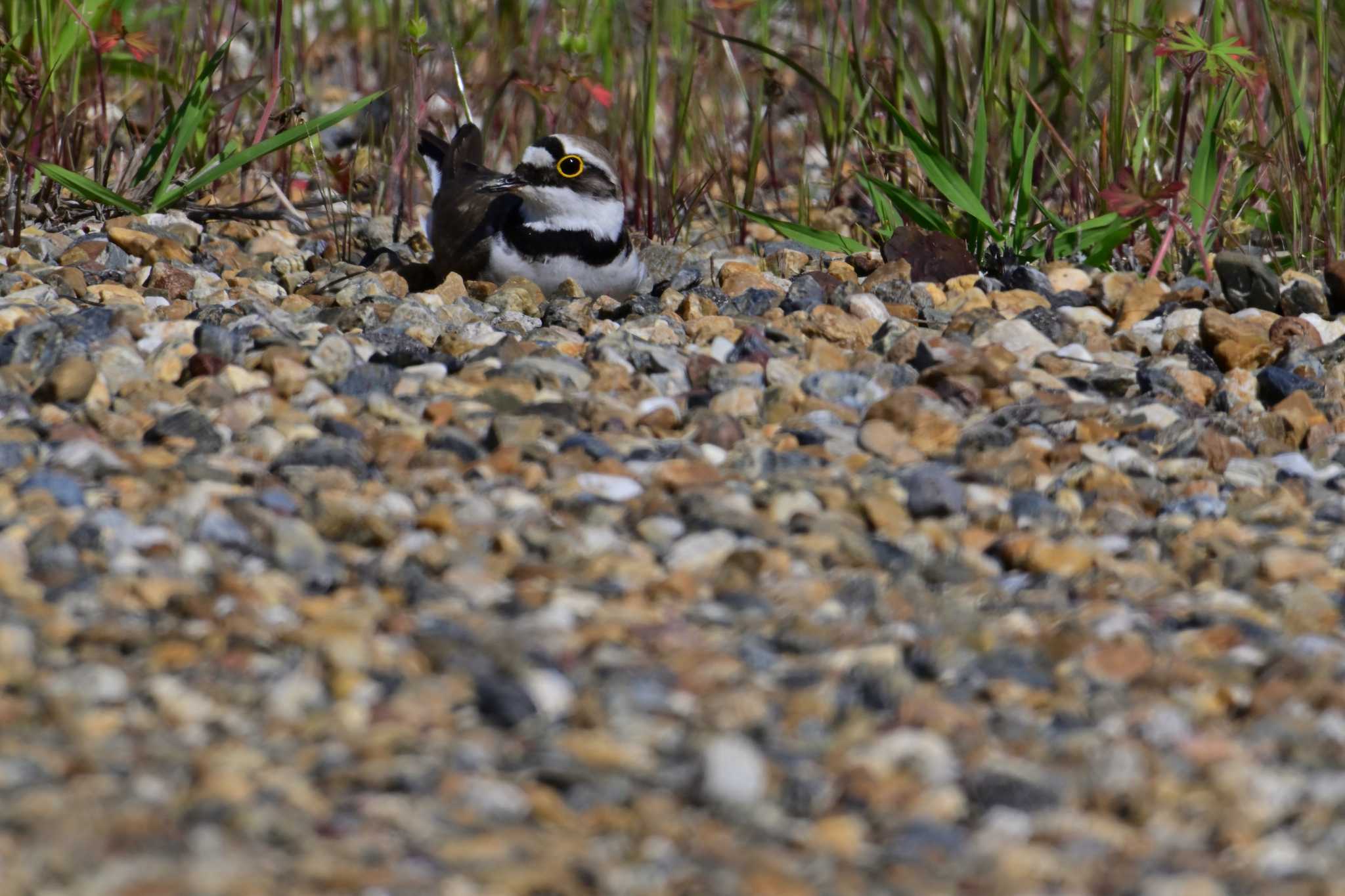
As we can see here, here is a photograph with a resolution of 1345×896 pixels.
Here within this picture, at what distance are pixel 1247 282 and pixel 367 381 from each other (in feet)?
6.87

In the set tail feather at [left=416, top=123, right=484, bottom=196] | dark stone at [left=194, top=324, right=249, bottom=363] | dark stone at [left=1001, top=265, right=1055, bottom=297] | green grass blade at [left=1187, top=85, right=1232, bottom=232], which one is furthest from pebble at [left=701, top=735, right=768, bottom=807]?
tail feather at [left=416, top=123, right=484, bottom=196]

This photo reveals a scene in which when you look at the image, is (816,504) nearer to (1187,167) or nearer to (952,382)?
(952,382)

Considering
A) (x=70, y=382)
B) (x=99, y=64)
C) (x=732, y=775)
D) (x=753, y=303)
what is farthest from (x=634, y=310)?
(x=732, y=775)

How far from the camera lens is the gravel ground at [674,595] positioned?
189 centimetres

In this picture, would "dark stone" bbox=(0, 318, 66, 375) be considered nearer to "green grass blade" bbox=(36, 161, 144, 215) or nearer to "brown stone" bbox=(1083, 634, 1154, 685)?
"green grass blade" bbox=(36, 161, 144, 215)

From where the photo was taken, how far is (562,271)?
4312 mm

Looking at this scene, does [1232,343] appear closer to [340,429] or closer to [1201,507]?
[1201,507]

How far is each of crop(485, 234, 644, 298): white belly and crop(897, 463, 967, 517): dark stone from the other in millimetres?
1564

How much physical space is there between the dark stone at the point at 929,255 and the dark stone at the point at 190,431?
6.36 feet

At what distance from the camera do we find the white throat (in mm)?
4352

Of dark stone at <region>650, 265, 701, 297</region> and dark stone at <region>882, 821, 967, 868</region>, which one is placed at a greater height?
dark stone at <region>650, 265, 701, 297</region>

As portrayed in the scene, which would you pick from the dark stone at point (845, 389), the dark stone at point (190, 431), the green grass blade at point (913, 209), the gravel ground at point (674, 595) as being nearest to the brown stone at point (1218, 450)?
the gravel ground at point (674, 595)

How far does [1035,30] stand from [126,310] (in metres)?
2.33

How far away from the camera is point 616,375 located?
11.1 ft
